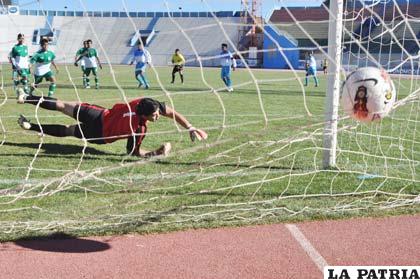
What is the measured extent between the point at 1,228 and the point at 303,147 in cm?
434

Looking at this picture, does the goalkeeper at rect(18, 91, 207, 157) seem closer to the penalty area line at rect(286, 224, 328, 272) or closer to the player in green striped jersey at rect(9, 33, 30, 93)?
the penalty area line at rect(286, 224, 328, 272)

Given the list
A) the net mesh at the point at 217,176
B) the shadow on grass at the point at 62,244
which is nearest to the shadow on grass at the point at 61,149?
the net mesh at the point at 217,176

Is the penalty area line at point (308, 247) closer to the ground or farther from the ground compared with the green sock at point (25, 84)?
farther from the ground

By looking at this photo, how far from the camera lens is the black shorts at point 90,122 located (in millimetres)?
6458

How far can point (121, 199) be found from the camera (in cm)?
476

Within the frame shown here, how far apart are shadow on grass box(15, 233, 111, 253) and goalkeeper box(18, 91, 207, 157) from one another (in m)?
2.08

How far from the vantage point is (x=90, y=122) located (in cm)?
655

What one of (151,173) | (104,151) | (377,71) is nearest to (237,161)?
(151,173)

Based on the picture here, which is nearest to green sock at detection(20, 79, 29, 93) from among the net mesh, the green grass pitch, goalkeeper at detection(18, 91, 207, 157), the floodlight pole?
the green grass pitch

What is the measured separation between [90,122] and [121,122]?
1.72 ft

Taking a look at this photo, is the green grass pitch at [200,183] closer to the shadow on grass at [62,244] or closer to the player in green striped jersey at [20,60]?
the shadow on grass at [62,244]

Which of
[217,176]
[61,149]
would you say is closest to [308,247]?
[217,176]

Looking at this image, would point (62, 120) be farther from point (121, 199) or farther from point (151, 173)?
point (121, 199)

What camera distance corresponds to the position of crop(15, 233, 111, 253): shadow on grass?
3.68 metres
